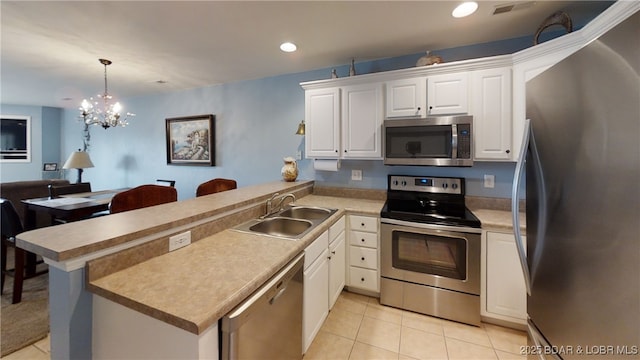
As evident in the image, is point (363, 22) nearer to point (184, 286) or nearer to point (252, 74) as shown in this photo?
point (252, 74)

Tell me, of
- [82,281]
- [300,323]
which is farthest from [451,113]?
[82,281]

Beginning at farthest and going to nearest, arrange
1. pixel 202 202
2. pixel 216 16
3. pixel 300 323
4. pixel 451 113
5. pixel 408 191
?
1. pixel 408 191
2. pixel 451 113
3. pixel 216 16
4. pixel 202 202
5. pixel 300 323

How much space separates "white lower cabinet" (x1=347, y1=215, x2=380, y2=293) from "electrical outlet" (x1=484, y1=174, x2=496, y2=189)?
46.3 inches

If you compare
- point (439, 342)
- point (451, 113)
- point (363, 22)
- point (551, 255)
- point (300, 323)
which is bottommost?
point (439, 342)

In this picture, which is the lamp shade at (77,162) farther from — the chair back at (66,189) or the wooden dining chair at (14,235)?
the wooden dining chair at (14,235)

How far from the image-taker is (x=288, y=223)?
1.99 meters

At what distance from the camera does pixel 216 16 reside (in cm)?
197

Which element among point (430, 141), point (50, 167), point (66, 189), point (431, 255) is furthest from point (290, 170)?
point (50, 167)

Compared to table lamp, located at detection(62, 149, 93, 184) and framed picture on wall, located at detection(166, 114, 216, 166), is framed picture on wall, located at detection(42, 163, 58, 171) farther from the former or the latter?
framed picture on wall, located at detection(166, 114, 216, 166)

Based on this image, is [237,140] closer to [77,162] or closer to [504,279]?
[77,162]

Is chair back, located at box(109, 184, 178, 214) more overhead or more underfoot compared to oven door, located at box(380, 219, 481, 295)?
more overhead

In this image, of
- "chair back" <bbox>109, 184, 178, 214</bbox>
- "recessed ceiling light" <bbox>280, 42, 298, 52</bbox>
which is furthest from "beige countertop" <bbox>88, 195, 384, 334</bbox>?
"recessed ceiling light" <bbox>280, 42, 298, 52</bbox>

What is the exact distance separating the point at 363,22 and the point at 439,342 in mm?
2587

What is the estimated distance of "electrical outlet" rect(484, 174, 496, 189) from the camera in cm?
238
